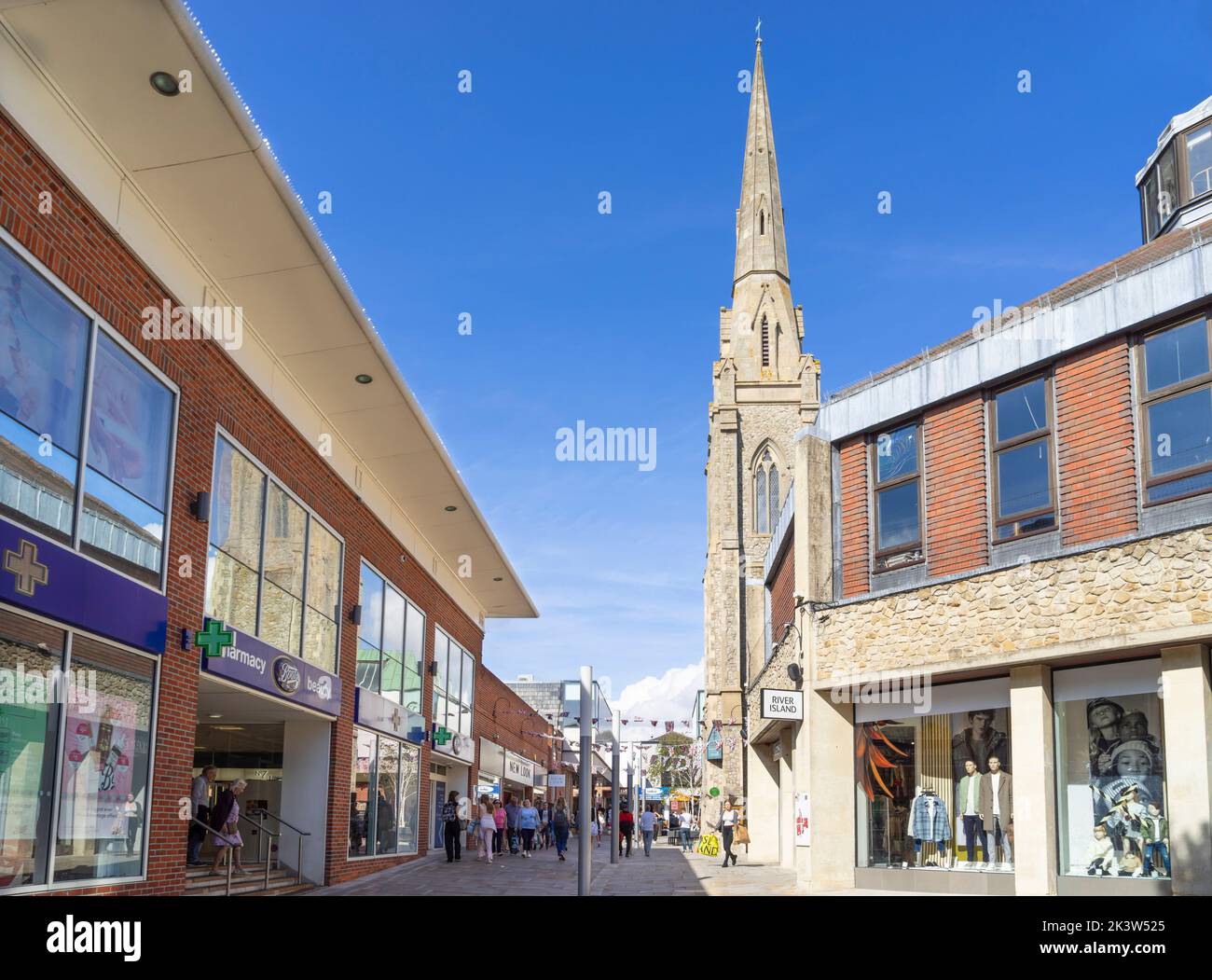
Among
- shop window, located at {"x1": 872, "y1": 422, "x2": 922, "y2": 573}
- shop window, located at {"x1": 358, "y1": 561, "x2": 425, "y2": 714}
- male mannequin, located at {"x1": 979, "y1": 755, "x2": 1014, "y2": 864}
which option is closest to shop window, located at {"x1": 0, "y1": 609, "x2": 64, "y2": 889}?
shop window, located at {"x1": 358, "y1": 561, "x2": 425, "y2": 714}

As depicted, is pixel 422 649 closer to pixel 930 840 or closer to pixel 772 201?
pixel 930 840

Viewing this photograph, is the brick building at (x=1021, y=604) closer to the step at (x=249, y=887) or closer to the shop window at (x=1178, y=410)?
the shop window at (x=1178, y=410)

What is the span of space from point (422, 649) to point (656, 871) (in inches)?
279

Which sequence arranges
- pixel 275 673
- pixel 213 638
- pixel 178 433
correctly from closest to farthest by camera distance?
pixel 178 433, pixel 213 638, pixel 275 673

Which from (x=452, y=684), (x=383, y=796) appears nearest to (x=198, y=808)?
(x=383, y=796)

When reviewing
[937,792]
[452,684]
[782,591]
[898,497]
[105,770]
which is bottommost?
[937,792]

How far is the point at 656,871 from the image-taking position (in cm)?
2517

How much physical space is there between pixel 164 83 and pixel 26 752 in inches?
228

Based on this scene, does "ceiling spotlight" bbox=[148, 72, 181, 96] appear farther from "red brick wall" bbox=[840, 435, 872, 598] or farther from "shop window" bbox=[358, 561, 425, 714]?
"shop window" bbox=[358, 561, 425, 714]

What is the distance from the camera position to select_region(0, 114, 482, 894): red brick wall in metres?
10.0

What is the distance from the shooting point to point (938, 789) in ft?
55.1

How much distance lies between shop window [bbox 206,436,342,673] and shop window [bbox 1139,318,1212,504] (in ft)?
37.3

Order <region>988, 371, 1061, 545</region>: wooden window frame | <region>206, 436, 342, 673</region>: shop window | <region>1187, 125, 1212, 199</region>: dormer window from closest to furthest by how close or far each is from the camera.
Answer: <region>206, 436, 342, 673</region>: shop window, <region>988, 371, 1061, 545</region>: wooden window frame, <region>1187, 125, 1212, 199</region>: dormer window

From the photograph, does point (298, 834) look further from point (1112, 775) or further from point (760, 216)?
point (760, 216)
